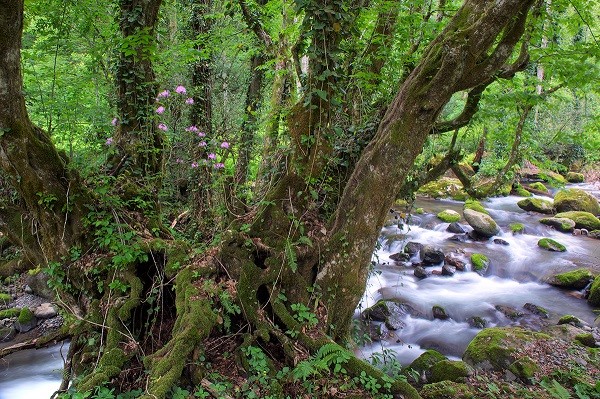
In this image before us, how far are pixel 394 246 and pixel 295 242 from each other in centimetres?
822

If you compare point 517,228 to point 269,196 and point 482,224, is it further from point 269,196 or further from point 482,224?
point 269,196

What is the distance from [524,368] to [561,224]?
31.5 ft

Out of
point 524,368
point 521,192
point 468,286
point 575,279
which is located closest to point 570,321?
point 575,279

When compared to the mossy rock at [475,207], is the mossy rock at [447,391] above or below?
above

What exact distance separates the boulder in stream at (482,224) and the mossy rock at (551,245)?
1.37 metres

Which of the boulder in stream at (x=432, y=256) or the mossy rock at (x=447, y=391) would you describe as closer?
the mossy rock at (x=447, y=391)

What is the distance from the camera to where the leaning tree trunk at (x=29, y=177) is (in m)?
3.71

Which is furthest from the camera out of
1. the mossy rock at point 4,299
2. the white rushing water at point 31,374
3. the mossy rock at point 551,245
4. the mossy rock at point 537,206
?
the mossy rock at point 537,206

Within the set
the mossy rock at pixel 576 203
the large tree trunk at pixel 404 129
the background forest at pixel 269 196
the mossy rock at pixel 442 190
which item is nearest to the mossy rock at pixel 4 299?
the background forest at pixel 269 196

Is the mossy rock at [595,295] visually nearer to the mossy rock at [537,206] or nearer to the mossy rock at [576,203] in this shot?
the mossy rock at [537,206]

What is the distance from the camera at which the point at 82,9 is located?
216 inches

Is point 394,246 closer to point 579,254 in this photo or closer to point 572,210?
point 579,254

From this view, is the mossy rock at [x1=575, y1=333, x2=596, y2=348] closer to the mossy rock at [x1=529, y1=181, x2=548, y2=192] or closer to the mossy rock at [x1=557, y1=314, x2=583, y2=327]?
the mossy rock at [x1=557, y1=314, x2=583, y2=327]

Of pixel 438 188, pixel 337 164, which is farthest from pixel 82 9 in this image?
pixel 438 188
